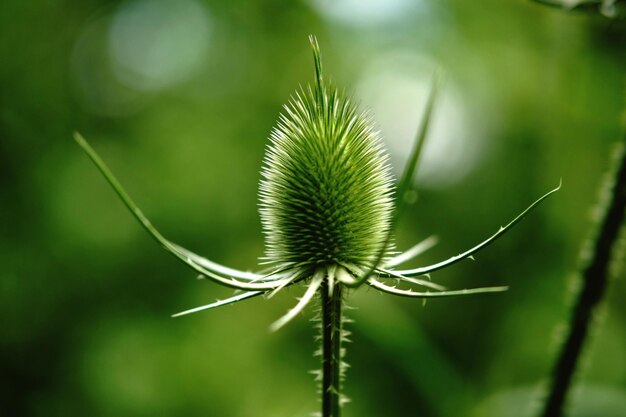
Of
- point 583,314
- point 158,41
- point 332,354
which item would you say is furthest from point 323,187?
point 158,41

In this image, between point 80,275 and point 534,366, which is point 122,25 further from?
point 534,366

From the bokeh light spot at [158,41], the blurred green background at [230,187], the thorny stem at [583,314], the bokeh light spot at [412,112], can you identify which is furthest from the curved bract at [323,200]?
the bokeh light spot at [158,41]

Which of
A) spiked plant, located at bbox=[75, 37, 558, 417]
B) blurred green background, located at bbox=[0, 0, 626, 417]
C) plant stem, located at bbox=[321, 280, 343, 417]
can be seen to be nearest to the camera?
plant stem, located at bbox=[321, 280, 343, 417]

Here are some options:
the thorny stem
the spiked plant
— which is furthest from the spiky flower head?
the thorny stem

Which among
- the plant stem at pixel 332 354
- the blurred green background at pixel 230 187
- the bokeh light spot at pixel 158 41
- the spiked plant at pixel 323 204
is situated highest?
the bokeh light spot at pixel 158 41

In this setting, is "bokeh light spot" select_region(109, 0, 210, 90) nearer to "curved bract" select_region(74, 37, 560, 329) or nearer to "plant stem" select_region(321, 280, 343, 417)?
"curved bract" select_region(74, 37, 560, 329)

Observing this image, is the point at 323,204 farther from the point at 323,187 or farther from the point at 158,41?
the point at 158,41

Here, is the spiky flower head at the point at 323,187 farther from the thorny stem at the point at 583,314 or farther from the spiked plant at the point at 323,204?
the thorny stem at the point at 583,314
